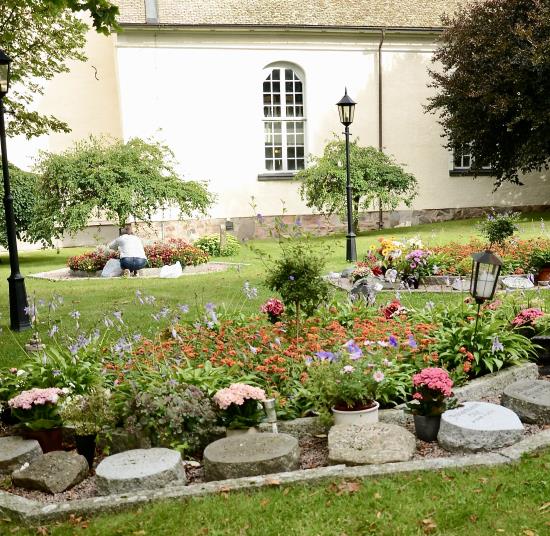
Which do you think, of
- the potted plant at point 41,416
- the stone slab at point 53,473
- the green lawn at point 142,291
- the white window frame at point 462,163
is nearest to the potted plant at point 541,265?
the green lawn at point 142,291

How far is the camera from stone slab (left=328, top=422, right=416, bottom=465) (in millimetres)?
3832

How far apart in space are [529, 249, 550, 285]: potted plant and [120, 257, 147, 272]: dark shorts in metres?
7.73

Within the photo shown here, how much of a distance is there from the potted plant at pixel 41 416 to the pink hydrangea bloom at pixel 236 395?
1127mm

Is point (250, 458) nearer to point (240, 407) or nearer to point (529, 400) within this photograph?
point (240, 407)

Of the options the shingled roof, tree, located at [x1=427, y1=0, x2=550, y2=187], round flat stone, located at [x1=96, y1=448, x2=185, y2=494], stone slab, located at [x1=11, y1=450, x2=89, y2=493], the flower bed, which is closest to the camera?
round flat stone, located at [x1=96, y1=448, x2=185, y2=494]

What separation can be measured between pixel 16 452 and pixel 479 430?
9.70 ft

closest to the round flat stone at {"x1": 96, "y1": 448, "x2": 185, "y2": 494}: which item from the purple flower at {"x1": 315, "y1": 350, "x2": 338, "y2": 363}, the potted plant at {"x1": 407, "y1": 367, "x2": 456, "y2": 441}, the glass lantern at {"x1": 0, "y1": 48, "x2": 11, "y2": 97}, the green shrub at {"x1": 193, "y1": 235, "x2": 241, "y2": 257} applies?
the purple flower at {"x1": 315, "y1": 350, "x2": 338, "y2": 363}

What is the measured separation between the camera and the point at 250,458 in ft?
12.4

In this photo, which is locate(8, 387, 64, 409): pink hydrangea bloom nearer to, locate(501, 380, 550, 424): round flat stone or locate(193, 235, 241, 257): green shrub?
locate(501, 380, 550, 424): round flat stone

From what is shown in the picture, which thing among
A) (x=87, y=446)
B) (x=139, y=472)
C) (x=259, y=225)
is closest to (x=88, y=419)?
(x=87, y=446)

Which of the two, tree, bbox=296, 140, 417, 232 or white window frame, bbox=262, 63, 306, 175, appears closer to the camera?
tree, bbox=296, 140, 417, 232

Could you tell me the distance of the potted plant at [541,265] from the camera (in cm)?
945

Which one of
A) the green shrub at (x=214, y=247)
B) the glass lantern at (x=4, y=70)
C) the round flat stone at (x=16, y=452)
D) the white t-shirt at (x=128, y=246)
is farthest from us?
the green shrub at (x=214, y=247)

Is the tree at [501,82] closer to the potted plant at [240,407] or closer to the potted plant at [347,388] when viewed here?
the potted plant at [347,388]
